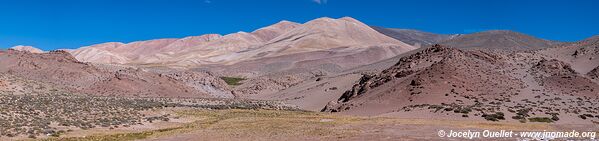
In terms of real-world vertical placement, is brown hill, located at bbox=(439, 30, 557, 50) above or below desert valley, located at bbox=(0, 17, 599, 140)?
above

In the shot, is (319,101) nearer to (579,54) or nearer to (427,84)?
(427,84)

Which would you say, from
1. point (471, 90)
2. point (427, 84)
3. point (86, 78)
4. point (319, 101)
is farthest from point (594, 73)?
point (86, 78)

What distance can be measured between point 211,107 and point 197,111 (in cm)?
587

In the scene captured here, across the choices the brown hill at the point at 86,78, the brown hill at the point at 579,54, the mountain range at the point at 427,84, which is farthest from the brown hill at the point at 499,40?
the brown hill at the point at 86,78

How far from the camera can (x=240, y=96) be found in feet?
319

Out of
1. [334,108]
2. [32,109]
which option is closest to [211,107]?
[334,108]

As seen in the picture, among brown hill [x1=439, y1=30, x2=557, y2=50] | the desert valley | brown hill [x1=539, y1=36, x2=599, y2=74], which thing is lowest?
the desert valley

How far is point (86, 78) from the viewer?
85.1 m

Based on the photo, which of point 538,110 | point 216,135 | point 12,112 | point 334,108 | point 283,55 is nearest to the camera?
point 216,135

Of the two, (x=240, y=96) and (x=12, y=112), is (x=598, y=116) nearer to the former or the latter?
(x=12, y=112)

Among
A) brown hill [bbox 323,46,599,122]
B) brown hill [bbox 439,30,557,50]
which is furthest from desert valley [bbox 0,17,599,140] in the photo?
brown hill [bbox 439,30,557,50]

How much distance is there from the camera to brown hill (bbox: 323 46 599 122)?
52.1m

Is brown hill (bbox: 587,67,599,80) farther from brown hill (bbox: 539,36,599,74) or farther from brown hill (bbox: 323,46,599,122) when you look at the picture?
brown hill (bbox: 539,36,599,74)

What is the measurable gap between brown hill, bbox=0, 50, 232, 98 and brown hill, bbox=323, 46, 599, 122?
26.8 meters
